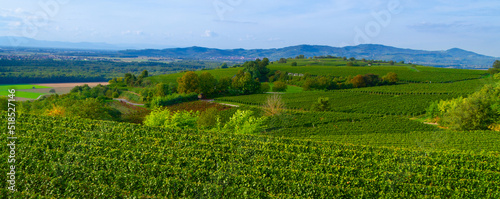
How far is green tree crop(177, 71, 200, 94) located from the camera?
212ft

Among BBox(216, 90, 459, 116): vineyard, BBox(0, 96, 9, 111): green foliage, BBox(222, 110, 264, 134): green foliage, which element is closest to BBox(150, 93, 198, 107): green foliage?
BBox(216, 90, 459, 116): vineyard

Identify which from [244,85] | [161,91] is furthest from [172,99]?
[244,85]

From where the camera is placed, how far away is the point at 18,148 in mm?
14703

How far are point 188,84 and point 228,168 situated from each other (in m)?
54.2

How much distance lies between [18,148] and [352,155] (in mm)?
18655

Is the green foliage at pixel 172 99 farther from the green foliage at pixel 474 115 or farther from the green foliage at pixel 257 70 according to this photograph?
the green foliage at pixel 474 115

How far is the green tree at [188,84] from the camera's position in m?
64.7

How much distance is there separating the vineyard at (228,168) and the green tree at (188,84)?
4711cm

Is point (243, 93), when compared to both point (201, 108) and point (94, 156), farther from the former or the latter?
point (94, 156)

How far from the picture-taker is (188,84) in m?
65.4

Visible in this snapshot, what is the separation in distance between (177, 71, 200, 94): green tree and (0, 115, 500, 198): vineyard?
47108mm

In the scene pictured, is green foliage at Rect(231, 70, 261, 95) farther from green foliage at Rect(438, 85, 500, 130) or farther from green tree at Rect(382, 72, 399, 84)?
green foliage at Rect(438, 85, 500, 130)

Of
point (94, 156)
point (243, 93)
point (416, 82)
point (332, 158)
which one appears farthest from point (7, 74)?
point (416, 82)

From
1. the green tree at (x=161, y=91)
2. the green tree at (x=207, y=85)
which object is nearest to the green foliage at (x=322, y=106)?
the green tree at (x=207, y=85)
